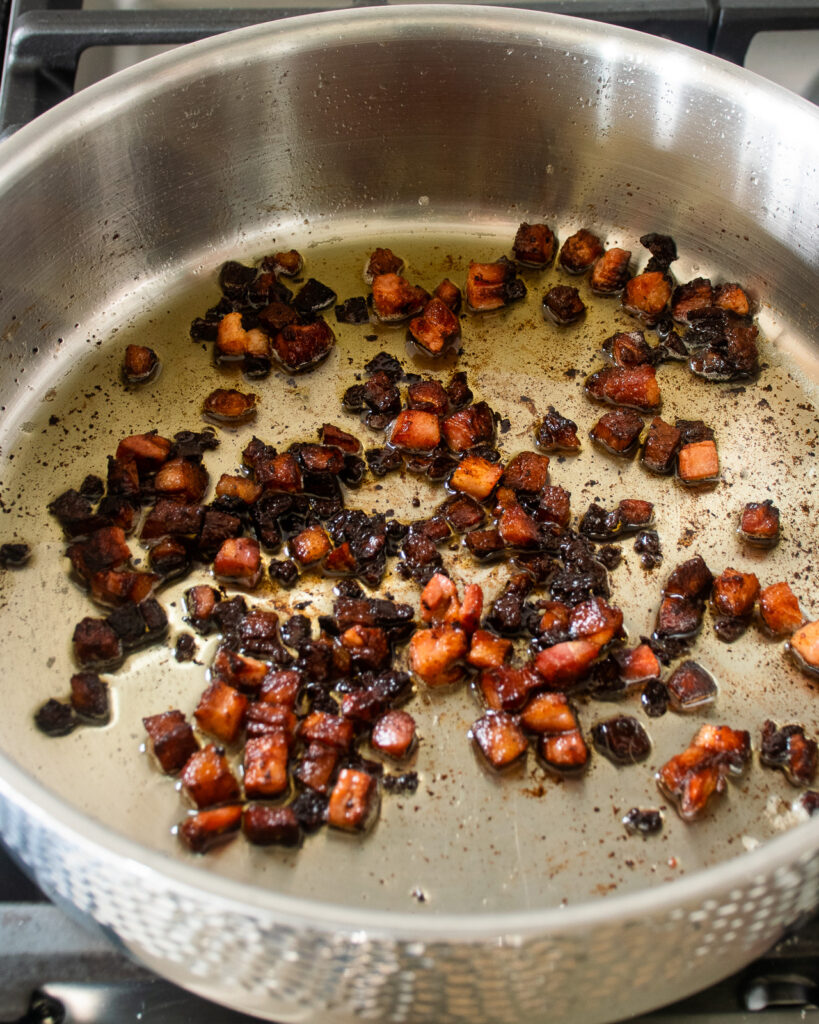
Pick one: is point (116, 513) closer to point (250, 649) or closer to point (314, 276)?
point (250, 649)

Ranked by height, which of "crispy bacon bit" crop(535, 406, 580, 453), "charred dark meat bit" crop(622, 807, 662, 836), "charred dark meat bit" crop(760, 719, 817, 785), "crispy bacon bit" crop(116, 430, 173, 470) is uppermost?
"crispy bacon bit" crop(535, 406, 580, 453)

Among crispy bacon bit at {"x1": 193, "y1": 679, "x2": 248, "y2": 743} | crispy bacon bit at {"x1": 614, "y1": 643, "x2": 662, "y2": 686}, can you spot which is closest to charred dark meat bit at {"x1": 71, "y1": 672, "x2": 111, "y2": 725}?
Answer: crispy bacon bit at {"x1": 193, "y1": 679, "x2": 248, "y2": 743}

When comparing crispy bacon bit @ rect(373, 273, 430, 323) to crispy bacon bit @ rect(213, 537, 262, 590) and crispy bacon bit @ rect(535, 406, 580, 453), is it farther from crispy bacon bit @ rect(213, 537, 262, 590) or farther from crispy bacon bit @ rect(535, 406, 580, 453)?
crispy bacon bit @ rect(213, 537, 262, 590)

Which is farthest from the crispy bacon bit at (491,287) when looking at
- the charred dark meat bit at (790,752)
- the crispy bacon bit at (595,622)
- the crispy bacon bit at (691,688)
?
the charred dark meat bit at (790,752)

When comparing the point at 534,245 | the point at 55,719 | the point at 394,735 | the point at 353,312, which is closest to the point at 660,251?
the point at 534,245

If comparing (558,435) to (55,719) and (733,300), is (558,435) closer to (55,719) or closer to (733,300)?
(733,300)

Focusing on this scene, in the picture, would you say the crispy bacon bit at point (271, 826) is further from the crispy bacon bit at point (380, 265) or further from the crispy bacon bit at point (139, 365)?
the crispy bacon bit at point (380, 265)

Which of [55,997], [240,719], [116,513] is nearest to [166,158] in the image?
[116,513]
